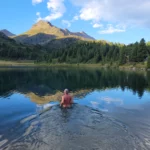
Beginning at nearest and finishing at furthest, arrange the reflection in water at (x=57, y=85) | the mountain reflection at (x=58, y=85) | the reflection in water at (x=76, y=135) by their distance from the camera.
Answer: the reflection in water at (x=76, y=135), the mountain reflection at (x=58, y=85), the reflection in water at (x=57, y=85)

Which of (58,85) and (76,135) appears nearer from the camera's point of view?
(76,135)

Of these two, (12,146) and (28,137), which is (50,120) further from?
(12,146)

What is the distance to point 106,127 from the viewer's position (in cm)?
2783

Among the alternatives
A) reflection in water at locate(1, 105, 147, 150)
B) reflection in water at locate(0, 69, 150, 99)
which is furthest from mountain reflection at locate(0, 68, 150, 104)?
reflection in water at locate(1, 105, 147, 150)

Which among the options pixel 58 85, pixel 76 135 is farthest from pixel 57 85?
pixel 76 135

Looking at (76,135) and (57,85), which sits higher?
(76,135)

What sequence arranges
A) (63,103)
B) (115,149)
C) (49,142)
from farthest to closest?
(63,103)
(49,142)
(115,149)

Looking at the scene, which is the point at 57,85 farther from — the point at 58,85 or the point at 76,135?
the point at 76,135

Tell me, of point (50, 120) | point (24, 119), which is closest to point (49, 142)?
point (50, 120)

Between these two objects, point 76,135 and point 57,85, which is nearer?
point 76,135

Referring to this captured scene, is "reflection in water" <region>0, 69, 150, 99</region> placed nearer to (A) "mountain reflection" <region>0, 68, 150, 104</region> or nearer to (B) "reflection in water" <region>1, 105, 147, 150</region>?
(A) "mountain reflection" <region>0, 68, 150, 104</region>

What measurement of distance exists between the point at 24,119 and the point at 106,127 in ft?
34.4

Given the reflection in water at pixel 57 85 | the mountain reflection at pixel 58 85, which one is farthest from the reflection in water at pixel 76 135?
the reflection in water at pixel 57 85

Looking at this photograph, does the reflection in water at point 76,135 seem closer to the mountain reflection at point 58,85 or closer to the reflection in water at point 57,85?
Answer: the mountain reflection at point 58,85
